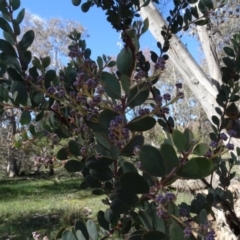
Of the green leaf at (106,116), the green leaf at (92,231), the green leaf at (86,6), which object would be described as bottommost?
the green leaf at (92,231)

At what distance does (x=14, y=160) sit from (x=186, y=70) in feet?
44.1

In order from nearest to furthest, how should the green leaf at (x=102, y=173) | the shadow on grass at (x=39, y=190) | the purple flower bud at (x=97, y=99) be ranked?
1. the purple flower bud at (x=97, y=99)
2. the green leaf at (x=102, y=173)
3. the shadow on grass at (x=39, y=190)

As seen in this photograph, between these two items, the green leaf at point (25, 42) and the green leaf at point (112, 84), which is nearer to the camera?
the green leaf at point (112, 84)

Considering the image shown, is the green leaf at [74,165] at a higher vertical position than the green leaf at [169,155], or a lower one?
higher

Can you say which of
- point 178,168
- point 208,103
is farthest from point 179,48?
point 178,168

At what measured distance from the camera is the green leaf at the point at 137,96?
0.70 metres

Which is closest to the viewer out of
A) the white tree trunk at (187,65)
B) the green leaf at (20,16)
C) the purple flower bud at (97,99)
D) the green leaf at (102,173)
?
the purple flower bud at (97,99)

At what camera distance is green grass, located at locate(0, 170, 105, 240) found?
524cm

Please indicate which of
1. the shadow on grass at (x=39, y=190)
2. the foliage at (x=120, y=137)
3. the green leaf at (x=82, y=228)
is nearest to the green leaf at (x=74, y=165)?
the foliage at (x=120, y=137)

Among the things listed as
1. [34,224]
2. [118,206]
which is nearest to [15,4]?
[118,206]

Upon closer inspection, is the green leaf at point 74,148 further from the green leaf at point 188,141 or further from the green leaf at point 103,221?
the green leaf at point 188,141

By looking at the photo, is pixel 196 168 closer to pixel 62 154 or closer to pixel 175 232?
pixel 175 232

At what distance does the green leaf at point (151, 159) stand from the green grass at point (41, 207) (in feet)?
12.8

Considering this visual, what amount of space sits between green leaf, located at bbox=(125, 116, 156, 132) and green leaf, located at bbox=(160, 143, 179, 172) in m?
0.16
